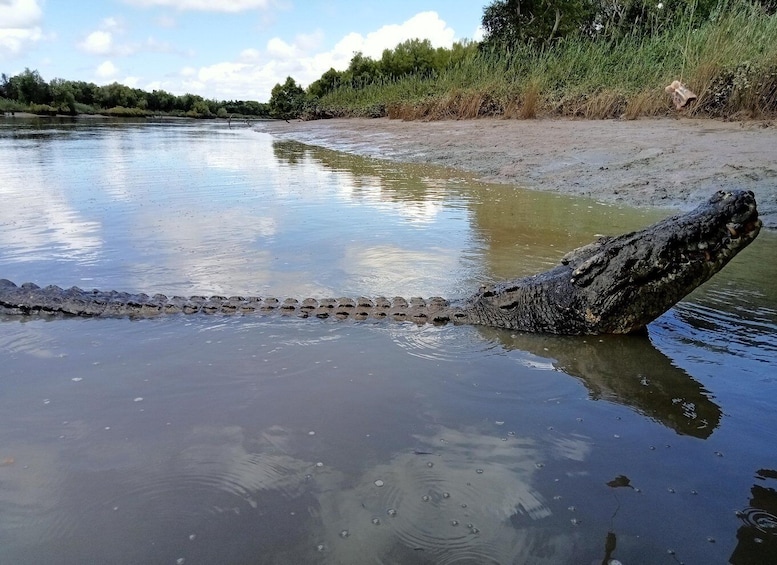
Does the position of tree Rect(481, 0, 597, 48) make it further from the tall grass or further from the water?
the water

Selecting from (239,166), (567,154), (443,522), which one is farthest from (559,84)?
(443,522)

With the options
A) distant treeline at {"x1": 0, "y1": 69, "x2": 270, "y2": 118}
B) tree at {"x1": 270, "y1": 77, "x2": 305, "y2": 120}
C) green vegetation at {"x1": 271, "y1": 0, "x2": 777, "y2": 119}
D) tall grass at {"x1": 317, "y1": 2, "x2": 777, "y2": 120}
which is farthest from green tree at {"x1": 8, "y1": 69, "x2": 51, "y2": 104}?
tall grass at {"x1": 317, "y1": 2, "x2": 777, "y2": 120}

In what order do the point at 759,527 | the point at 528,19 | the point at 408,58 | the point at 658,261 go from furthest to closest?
1. the point at 408,58
2. the point at 528,19
3. the point at 658,261
4. the point at 759,527

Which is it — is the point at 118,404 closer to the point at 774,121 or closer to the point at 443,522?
the point at 443,522

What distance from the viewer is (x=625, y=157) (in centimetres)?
969

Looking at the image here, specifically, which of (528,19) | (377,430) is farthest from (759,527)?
(528,19)

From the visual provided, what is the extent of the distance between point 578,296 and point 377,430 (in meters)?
1.97

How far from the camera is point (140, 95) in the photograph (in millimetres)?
95688

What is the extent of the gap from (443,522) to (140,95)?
109107 mm

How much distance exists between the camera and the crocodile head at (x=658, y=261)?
3.31m

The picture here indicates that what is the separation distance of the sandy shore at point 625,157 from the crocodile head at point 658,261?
156 inches

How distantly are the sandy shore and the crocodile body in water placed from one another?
13.1ft

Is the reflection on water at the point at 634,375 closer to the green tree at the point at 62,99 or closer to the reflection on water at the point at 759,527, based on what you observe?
the reflection on water at the point at 759,527

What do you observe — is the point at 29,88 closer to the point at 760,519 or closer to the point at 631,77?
the point at 631,77
